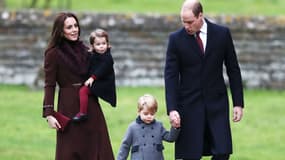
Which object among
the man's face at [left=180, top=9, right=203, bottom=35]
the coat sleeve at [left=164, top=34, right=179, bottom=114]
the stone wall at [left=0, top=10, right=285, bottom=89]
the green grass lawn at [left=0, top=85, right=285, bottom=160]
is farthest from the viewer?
the stone wall at [left=0, top=10, right=285, bottom=89]

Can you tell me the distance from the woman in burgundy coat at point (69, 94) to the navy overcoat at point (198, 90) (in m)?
0.83

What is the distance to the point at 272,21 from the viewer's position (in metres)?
19.8

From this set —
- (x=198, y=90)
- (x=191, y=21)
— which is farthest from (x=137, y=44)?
(x=191, y=21)

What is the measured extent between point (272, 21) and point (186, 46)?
10.1m

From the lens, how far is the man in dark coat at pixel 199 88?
390 inches

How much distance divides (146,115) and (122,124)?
5745 mm

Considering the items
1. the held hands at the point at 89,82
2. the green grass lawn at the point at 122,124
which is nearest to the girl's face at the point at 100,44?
the held hands at the point at 89,82

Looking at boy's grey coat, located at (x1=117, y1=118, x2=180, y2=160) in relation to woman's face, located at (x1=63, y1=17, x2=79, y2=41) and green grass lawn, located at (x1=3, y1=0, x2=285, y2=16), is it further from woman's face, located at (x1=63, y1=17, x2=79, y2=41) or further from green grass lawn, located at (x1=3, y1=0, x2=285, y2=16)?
green grass lawn, located at (x1=3, y1=0, x2=285, y2=16)

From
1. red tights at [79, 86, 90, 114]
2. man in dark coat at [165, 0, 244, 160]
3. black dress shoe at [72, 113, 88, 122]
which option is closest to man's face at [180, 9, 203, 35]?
man in dark coat at [165, 0, 244, 160]

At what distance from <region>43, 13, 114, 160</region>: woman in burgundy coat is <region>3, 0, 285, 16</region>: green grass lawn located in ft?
55.7

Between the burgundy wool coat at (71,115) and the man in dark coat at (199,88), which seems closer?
the man in dark coat at (199,88)

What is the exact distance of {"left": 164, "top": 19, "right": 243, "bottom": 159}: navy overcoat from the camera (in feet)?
32.5

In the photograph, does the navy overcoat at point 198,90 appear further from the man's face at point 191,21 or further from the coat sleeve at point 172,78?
the man's face at point 191,21

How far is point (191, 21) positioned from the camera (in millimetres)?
9711
